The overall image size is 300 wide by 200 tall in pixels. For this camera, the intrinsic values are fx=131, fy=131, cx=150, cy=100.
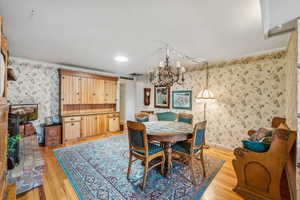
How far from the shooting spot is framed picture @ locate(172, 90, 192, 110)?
4.21 m

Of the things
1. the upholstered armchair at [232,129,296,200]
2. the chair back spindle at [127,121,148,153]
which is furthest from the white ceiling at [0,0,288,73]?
the upholstered armchair at [232,129,296,200]

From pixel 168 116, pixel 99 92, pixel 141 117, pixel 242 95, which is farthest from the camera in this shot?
pixel 99 92

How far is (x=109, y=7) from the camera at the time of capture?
1.51 m

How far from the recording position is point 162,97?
4.99 metres

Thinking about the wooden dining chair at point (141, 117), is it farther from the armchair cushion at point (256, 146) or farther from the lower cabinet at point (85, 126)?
the armchair cushion at point (256, 146)

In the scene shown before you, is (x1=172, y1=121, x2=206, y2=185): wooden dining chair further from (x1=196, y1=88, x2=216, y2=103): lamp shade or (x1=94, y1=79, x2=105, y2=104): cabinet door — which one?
(x1=94, y1=79, x2=105, y2=104): cabinet door

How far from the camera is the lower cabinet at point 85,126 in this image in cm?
393

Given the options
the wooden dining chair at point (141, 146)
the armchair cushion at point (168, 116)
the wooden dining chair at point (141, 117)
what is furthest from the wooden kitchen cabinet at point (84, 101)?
the wooden dining chair at point (141, 146)

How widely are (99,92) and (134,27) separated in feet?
10.8

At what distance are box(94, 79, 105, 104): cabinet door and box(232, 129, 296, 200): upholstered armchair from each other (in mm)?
4236

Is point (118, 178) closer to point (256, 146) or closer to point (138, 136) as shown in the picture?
point (138, 136)

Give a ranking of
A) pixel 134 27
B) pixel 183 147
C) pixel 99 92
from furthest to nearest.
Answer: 1. pixel 99 92
2. pixel 183 147
3. pixel 134 27

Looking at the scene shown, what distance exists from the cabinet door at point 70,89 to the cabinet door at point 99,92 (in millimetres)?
575

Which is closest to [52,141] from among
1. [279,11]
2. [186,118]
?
[186,118]
